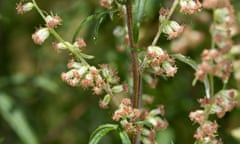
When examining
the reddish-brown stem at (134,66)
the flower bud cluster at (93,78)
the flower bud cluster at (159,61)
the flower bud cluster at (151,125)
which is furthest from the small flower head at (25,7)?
the flower bud cluster at (151,125)

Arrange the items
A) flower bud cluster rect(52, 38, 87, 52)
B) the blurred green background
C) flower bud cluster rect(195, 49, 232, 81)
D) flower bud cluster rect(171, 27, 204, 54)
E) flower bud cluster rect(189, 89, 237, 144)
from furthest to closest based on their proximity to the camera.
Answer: the blurred green background → flower bud cluster rect(171, 27, 204, 54) → flower bud cluster rect(52, 38, 87, 52) → flower bud cluster rect(189, 89, 237, 144) → flower bud cluster rect(195, 49, 232, 81)

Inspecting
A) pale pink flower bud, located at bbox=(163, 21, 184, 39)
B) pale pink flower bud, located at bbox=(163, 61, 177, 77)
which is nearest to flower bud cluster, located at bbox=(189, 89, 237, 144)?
pale pink flower bud, located at bbox=(163, 61, 177, 77)

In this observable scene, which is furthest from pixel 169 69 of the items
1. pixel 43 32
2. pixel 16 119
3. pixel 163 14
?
pixel 16 119

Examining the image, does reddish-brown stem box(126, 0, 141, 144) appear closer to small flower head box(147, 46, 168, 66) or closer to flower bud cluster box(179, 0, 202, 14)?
small flower head box(147, 46, 168, 66)

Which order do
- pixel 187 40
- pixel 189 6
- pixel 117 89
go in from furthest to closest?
1. pixel 187 40
2. pixel 117 89
3. pixel 189 6

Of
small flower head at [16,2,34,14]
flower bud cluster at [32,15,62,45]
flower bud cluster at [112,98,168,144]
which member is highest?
small flower head at [16,2,34,14]

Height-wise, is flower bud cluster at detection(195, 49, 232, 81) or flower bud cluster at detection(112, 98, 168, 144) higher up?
flower bud cluster at detection(112, 98, 168, 144)

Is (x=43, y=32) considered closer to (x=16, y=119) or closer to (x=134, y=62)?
(x=134, y=62)

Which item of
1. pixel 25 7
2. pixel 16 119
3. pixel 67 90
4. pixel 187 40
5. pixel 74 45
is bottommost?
pixel 74 45
